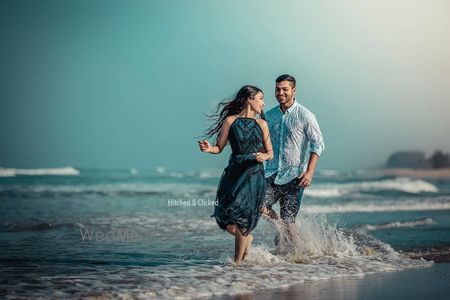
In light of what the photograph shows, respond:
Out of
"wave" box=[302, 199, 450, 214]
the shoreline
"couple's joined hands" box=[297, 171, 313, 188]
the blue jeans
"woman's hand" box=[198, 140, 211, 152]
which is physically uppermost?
"woman's hand" box=[198, 140, 211, 152]

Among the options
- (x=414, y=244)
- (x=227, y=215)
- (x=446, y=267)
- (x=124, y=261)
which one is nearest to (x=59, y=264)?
(x=124, y=261)

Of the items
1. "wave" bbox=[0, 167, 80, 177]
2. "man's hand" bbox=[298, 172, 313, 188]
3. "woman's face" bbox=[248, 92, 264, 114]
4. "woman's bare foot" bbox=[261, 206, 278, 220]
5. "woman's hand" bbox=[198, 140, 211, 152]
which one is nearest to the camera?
"woman's hand" bbox=[198, 140, 211, 152]

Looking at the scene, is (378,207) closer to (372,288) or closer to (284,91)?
(284,91)

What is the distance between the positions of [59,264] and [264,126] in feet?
9.15

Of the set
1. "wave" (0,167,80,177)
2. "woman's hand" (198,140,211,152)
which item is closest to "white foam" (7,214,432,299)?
"woman's hand" (198,140,211,152)

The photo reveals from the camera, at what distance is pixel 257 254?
7.05 meters

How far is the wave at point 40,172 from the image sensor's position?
139ft

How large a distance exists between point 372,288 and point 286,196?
4.97 ft

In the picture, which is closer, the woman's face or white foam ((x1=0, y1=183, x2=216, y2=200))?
the woman's face

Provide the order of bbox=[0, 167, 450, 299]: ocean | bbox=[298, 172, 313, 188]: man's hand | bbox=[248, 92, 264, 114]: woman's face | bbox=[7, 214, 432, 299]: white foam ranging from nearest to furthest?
bbox=[7, 214, 432, 299]: white foam < bbox=[0, 167, 450, 299]: ocean < bbox=[248, 92, 264, 114]: woman's face < bbox=[298, 172, 313, 188]: man's hand

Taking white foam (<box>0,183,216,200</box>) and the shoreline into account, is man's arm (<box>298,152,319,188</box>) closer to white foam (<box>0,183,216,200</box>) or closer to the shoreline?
the shoreline

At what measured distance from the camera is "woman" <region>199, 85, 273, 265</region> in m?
6.35

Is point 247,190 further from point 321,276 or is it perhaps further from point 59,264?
point 59,264

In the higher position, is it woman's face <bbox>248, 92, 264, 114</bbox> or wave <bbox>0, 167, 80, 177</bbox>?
woman's face <bbox>248, 92, 264, 114</bbox>
